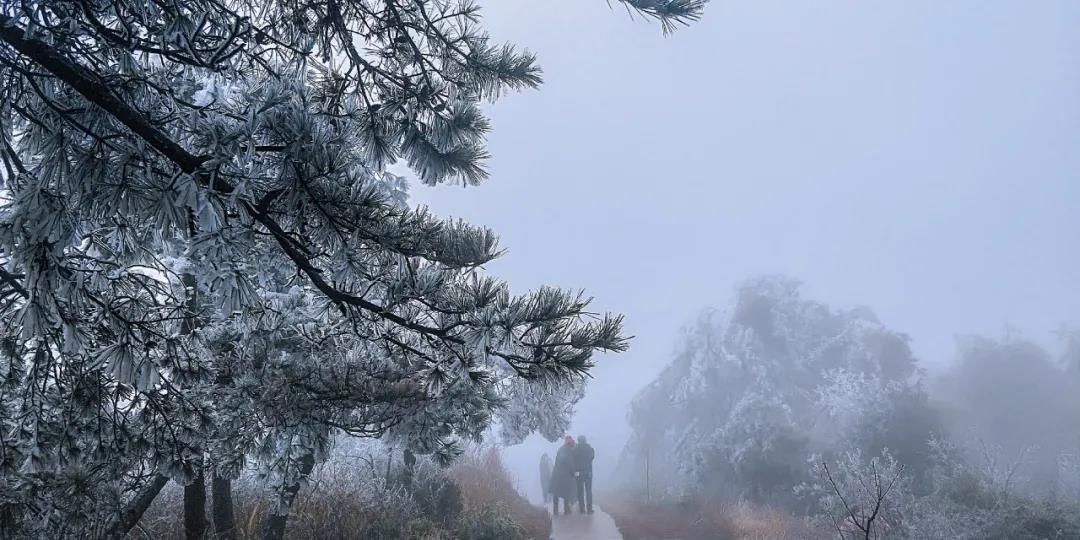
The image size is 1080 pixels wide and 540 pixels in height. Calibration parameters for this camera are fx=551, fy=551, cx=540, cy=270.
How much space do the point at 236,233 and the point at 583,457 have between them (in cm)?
1336

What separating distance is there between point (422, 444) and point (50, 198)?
3.58m

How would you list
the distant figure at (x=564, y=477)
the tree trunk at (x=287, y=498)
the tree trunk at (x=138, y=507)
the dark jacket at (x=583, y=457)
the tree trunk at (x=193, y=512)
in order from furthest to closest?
the distant figure at (x=564, y=477), the dark jacket at (x=583, y=457), the tree trunk at (x=193, y=512), the tree trunk at (x=287, y=498), the tree trunk at (x=138, y=507)

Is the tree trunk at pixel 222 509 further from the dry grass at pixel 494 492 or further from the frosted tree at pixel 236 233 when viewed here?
the dry grass at pixel 494 492

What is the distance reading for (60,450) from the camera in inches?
129

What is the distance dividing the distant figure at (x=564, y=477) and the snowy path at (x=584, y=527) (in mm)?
758

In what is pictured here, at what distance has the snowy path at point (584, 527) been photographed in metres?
10.7

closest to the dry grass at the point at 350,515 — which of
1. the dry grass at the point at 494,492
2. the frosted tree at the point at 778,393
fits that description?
the dry grass at the point at 494,492

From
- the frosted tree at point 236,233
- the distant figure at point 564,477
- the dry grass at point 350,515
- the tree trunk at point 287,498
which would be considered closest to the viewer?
the frosted tree at point 236,233

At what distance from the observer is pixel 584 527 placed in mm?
11930

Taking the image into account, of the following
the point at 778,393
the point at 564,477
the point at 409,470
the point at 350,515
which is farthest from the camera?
the point at 778,393

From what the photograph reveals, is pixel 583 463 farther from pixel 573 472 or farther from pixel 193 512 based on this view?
pixel 193 512

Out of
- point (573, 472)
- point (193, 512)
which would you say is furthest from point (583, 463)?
point (193, 512)

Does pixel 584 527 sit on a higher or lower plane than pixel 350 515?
lower

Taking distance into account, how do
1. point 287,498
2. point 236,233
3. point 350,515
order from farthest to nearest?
point 350,515 < point 287,498 < point 236,233
